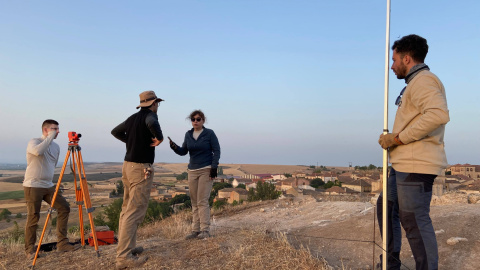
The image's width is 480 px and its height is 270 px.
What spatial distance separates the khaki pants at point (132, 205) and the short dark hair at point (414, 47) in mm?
3395

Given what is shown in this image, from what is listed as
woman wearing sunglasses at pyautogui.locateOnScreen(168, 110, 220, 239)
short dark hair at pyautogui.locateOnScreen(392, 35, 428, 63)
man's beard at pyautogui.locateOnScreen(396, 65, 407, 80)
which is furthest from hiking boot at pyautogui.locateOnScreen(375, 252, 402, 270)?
woman wearing sunglasses at pyautogui.locateOnScreen(168, 110, 220, 239)

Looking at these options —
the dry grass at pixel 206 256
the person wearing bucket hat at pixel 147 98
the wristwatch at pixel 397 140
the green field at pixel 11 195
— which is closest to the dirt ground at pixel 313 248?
the dry grass at pixel 206 256

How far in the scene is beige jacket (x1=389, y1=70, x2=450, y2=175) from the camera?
309 centimetres

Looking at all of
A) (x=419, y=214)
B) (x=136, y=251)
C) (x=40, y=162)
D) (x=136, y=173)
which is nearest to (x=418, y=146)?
(x=419, y=214)

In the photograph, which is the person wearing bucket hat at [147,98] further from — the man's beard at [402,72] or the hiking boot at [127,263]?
the man's beard at [402,72]

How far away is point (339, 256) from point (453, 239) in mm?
1548

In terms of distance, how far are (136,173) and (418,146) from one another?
134 inches

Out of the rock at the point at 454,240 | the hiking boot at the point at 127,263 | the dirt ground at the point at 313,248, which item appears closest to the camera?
the dirt ground at the point at 313,248

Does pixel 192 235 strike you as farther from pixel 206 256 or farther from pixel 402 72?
pixel 402 72

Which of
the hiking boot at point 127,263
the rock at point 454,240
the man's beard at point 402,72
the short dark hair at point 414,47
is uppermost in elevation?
the short dark hair at point 414,47

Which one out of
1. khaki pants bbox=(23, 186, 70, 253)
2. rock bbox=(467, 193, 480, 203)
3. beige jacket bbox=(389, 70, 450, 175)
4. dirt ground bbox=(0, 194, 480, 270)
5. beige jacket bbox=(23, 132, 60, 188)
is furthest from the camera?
rock bbox=(467, 193, 480, 203)

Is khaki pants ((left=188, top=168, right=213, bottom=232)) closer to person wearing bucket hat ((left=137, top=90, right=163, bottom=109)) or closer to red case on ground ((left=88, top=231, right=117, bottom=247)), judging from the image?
person wearing bucket hat ((left=137, top=90, right=163, bottom=109))

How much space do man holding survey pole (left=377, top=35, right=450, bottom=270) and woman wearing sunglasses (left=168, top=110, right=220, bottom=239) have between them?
3.14 m

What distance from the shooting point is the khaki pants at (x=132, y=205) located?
4.61m
